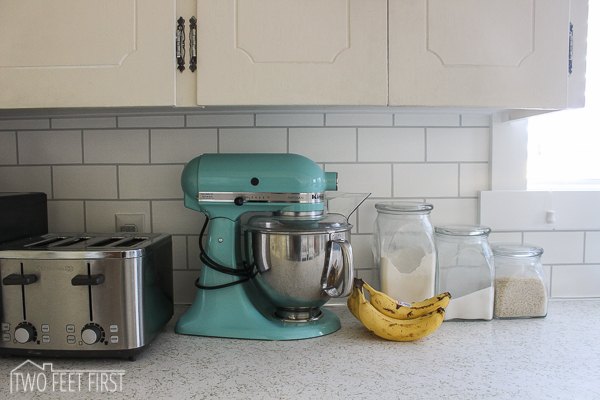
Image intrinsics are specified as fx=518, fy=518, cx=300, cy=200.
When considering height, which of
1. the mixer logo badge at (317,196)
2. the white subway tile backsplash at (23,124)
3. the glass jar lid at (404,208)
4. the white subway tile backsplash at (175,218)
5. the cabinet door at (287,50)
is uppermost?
the cabinet door at (287,50)

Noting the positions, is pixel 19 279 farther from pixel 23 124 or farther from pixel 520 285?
pixel 520 285

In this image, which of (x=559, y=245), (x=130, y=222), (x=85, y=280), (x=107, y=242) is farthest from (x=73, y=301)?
(x=559, y=245)

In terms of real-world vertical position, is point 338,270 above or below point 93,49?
below

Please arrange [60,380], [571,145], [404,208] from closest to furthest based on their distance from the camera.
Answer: [60,380], [404,208], [571,145]

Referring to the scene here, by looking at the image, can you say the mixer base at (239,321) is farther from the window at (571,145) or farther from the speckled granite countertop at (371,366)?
the window at (571,145)

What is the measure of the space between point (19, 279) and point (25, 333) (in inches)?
4.1

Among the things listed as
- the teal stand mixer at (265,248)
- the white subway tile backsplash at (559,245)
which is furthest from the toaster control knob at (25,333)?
the white subway tile backsplash at (559,245)

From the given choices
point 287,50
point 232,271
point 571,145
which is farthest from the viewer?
point 571,145

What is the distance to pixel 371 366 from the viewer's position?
953 millimetres

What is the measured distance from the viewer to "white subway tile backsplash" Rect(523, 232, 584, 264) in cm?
136

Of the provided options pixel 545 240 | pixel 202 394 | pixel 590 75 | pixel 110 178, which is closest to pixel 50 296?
pixel 202 394

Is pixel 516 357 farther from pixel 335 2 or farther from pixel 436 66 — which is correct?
pixel 335 2

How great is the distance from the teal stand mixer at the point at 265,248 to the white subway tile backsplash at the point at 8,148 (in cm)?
57

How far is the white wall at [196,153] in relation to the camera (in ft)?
4.39
